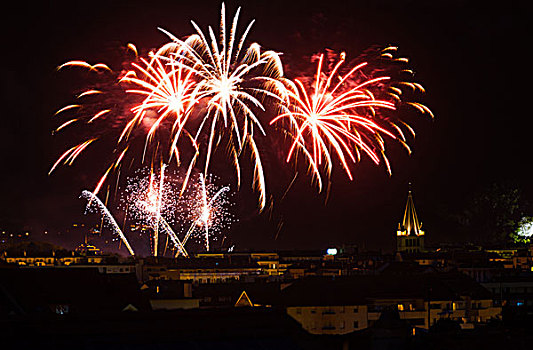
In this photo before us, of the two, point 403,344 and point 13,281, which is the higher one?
point 13,281

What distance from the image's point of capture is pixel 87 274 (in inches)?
2037

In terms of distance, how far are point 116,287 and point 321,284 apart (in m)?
30.2

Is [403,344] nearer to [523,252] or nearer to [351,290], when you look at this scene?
[351,290]

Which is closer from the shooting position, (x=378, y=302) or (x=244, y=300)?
(x=378, y=302)

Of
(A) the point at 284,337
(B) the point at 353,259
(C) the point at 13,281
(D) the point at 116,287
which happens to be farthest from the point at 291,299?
(B) the point at 353,259

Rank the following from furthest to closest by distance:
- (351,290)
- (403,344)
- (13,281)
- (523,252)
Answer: (523,252)
(351,290)
(13,281)
(403,344)

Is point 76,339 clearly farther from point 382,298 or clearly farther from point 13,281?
point 382,298

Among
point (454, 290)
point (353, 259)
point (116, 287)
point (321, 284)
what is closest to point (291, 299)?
point (321, 284)

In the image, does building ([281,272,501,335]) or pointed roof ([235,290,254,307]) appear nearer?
building ([281,272,501,335])

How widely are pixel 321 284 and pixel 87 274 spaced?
101ft

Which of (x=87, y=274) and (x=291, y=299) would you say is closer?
(x=87, y=274)

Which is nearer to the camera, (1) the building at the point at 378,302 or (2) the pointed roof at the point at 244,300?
(1) the building at the point at 378,302

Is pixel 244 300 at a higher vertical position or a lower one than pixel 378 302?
higher

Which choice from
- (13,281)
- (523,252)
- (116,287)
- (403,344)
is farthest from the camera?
(523,252)
